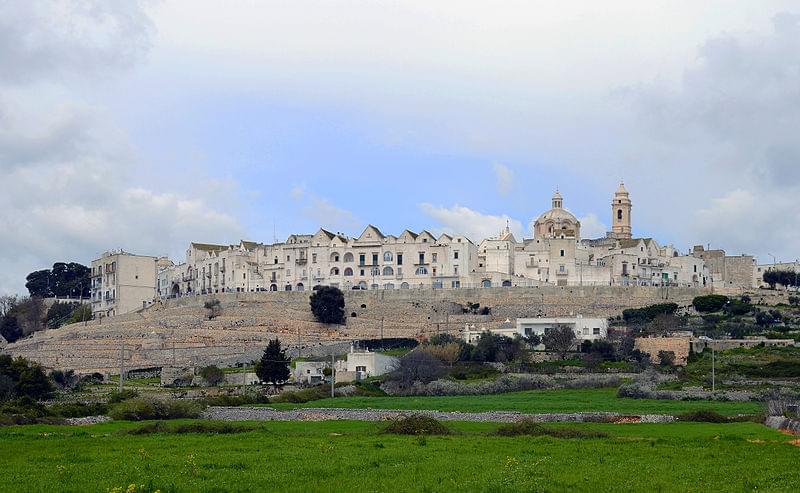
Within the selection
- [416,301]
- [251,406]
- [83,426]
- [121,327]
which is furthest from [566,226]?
[83,426]

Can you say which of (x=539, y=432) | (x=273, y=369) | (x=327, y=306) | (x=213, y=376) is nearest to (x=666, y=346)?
(x=273, y=369)

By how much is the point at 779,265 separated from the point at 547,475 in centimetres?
8529

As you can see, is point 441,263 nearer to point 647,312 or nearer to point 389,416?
point 647,312

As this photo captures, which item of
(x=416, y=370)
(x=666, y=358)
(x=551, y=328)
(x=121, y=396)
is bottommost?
(x=121, y=396)

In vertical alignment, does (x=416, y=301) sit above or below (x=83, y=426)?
above

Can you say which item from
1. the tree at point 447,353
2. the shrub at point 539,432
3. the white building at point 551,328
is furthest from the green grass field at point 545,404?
the white building at point 551,328

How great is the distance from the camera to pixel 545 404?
50.0 meters

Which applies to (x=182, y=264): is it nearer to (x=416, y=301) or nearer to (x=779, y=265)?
(x=416, y=301)

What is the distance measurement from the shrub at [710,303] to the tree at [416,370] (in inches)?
935

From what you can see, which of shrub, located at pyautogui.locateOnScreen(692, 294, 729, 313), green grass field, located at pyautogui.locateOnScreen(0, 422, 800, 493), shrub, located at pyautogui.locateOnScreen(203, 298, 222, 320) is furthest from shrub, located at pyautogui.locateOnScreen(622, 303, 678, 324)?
green grass field, located at pyautogui.locateOnScreen(0, 422, 800, 493)

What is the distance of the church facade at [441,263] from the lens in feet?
294

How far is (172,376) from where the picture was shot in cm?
6850

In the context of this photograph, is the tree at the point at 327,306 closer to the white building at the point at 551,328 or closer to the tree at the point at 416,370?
the white building at the point at 551,328

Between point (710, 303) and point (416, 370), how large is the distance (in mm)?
27015
